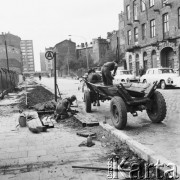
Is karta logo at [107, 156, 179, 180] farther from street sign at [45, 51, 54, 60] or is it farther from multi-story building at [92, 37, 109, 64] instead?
multi-story building at [92, 37, 109, 64]

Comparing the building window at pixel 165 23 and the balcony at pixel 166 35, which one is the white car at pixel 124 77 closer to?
the balcony at pixel 166 35

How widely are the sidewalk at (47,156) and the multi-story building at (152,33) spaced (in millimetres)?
26137

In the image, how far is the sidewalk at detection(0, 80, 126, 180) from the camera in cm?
420

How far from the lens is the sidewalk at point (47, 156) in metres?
4.20

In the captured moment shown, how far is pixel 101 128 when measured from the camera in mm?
7340

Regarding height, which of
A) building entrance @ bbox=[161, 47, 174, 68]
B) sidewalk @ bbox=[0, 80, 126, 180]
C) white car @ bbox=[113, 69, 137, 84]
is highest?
building entrance @ bbox=[161, 47, 174, 68]

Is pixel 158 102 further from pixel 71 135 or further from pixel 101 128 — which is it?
pixel 71 135

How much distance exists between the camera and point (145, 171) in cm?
420

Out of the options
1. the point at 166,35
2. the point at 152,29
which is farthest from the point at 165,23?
the point at 152,29

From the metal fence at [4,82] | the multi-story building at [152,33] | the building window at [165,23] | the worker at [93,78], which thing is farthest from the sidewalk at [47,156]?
the building window at [165,23]

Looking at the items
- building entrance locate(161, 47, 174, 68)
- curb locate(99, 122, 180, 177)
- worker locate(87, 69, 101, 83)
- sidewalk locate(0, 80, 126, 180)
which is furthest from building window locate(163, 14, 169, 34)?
curb locate(99, 122, 180, 177)

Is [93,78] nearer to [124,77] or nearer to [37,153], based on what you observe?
[37,153]

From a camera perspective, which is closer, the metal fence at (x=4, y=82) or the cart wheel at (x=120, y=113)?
the cart wheel at (x=120, y=113)

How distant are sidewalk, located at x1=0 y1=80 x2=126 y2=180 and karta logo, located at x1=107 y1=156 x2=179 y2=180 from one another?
7.0 inches
